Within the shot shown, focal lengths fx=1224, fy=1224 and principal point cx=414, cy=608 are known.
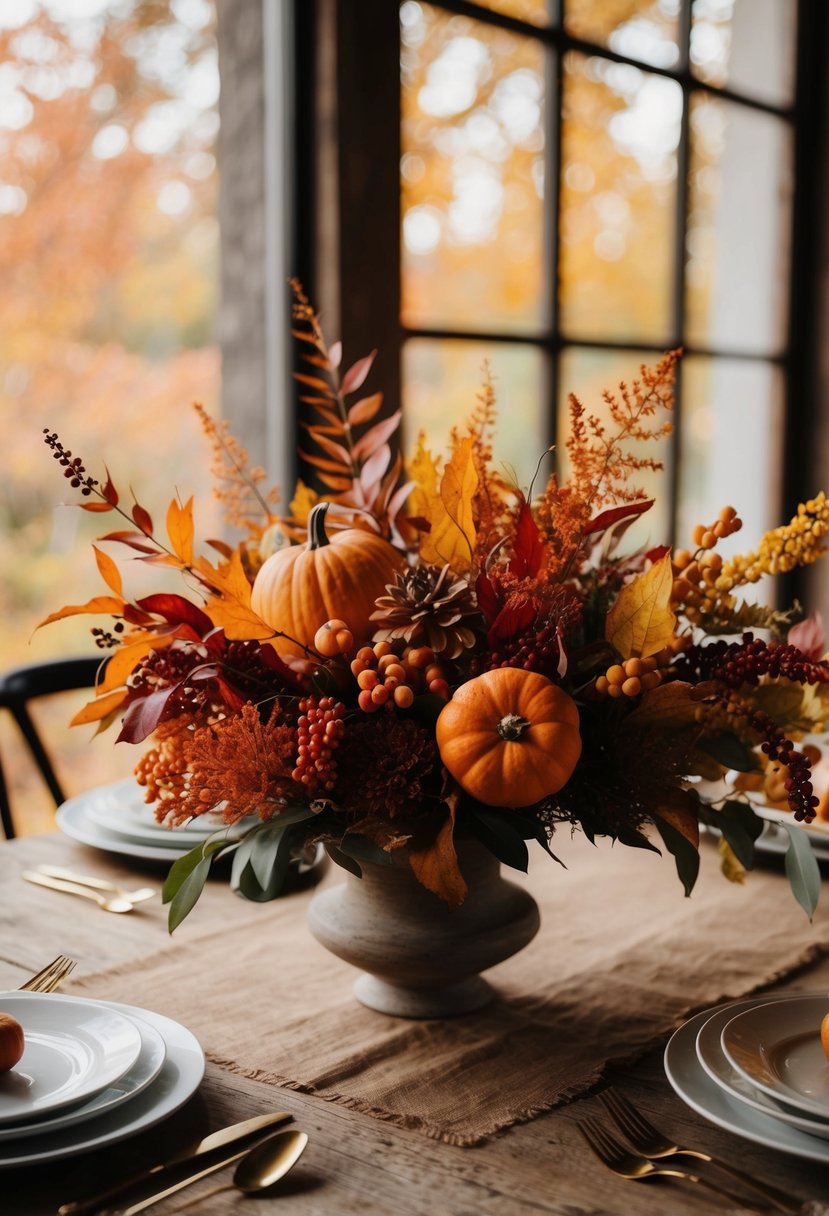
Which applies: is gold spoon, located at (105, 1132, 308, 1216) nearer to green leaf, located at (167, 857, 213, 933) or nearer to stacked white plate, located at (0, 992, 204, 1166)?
stacked white plate, located at (0, 992, 204, 1166)

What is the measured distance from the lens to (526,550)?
825mm

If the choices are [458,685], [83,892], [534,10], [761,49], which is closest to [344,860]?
[458,685]

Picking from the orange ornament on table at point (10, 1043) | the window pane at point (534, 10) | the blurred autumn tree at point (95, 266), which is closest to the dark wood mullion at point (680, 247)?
the window pane at point (534, 10)

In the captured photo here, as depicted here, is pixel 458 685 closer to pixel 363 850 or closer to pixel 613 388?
pixel 363 850

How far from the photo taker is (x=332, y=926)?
0.87 metres

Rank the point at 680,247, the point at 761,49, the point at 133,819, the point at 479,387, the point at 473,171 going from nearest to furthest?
the point at 133,819
the point at 479,387
the point at 473,171
the point at 680,247
the point at 761,49

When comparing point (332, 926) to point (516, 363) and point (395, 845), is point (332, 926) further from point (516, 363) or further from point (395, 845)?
point (516, 363)

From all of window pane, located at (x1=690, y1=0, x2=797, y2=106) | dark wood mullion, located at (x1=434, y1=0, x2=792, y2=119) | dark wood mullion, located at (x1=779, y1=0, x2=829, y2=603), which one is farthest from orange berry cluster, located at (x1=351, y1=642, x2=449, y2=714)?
window pane, located at (x1=690, y1=0, x2=797, y2=106)

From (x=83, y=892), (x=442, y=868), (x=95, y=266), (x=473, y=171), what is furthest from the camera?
(x=95, y=266)

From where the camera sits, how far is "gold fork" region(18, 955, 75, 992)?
90 cm

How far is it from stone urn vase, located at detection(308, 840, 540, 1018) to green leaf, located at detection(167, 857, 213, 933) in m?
0.12

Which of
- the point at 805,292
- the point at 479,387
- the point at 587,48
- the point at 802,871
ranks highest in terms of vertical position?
the point at 587,48

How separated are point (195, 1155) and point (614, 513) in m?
0.49

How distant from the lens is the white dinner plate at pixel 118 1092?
643mm
